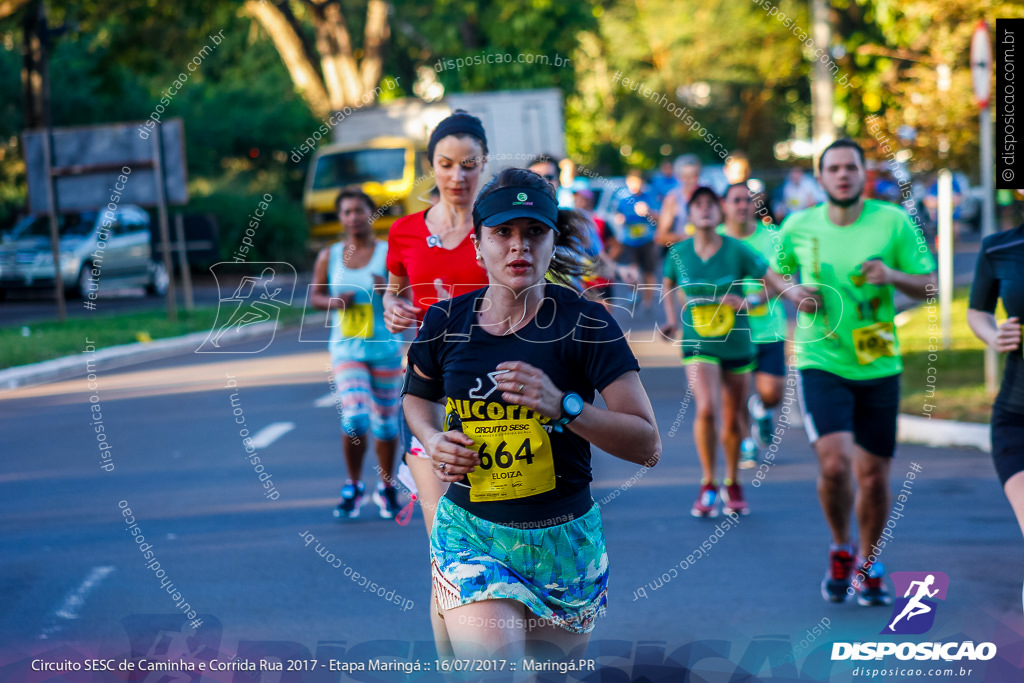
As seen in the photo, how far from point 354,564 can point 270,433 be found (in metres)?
4.41

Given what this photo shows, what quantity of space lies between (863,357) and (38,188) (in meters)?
16.9

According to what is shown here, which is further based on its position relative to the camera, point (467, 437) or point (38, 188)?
point (38, 188)

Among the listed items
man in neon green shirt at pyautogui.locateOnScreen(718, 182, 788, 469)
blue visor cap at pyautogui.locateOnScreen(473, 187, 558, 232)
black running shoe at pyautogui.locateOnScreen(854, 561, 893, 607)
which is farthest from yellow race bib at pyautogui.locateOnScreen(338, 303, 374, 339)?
blue visor cap at pyautogui.locateOnScreen(473, 187, 558, 232)

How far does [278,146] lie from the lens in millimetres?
41000

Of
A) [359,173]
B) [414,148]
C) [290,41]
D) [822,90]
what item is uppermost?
[290,41]

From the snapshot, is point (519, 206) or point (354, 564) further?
point (354, 564)

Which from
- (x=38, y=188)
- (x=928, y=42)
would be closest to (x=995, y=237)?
(x=928, y=42)

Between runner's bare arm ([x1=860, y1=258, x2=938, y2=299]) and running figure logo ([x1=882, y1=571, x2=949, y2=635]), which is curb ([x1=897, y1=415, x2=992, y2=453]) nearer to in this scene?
running figure logo ([x1=882, y1=571, x2=949, y2=635])

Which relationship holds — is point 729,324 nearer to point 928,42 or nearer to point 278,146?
point 928,42

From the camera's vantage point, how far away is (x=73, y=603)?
20.2ft

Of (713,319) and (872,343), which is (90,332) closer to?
(713,319)

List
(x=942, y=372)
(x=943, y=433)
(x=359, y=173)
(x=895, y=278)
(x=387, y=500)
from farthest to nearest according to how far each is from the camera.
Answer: (x=359, y=173), (x=942, y=372), (x=943, y=433), (x=387, y=500), (x=895, y=278)

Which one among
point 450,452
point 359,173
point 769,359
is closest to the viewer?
point 450,452

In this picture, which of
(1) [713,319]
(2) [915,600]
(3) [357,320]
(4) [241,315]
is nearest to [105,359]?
(4) [241,315]
